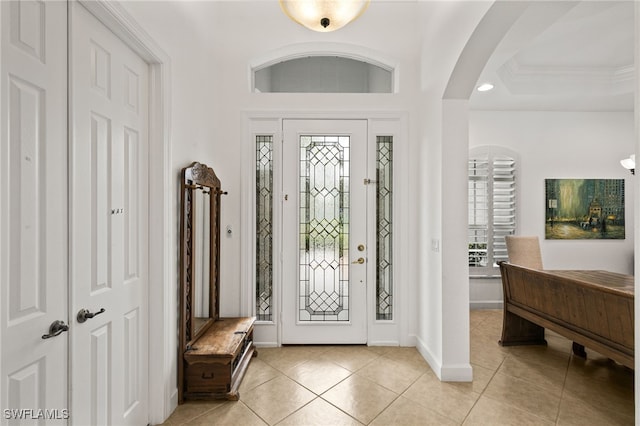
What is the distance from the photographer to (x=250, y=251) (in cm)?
312

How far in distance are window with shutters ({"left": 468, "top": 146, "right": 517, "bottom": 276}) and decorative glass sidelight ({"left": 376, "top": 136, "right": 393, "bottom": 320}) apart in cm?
196

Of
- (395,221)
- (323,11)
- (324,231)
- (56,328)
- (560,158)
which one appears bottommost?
(56,328)

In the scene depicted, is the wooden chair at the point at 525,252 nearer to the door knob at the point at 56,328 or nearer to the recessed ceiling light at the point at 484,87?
the recessed ceiling light at the point at 484,87

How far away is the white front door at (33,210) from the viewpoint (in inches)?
42.5

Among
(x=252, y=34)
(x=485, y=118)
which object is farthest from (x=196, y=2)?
(x=485, y=118)

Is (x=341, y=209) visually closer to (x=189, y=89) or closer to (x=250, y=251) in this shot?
(x=250, y=251)

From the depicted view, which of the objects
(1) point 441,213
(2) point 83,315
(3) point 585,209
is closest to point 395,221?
(1) point 441,213

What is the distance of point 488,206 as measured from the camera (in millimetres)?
4453

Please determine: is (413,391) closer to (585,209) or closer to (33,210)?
(33,210)

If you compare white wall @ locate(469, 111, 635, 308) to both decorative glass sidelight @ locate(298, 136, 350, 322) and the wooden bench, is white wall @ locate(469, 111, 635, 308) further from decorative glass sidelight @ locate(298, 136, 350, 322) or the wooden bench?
decorative glass sidelight @ locate(298, 136, 350, 322)

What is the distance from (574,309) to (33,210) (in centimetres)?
359

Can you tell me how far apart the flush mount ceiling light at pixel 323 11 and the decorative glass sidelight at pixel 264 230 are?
4.57ft

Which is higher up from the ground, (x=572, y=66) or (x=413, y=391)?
(x=572, y=66)

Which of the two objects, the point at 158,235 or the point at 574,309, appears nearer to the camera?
the point at 158,235
